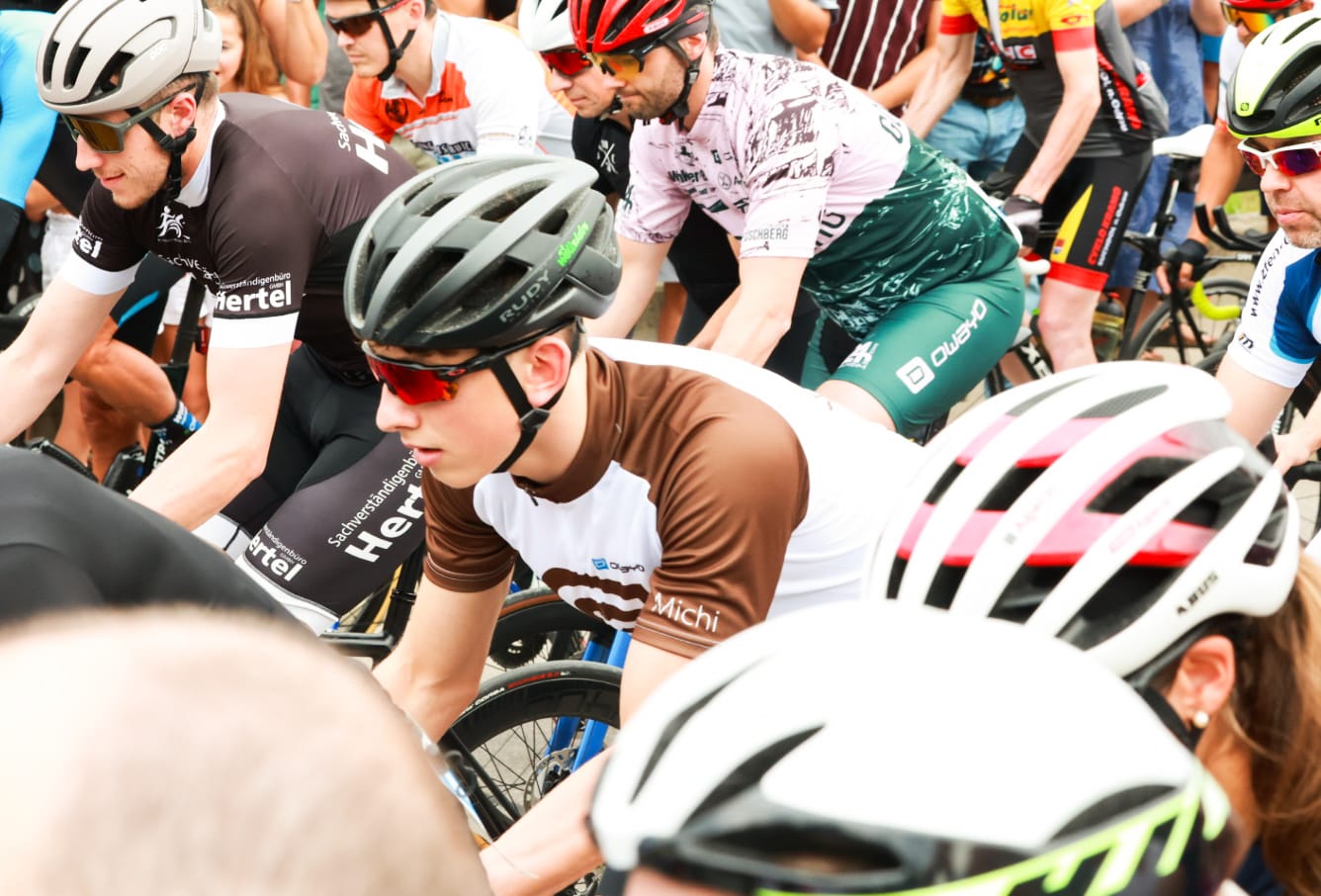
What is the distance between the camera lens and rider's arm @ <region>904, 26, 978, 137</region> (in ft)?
22.1

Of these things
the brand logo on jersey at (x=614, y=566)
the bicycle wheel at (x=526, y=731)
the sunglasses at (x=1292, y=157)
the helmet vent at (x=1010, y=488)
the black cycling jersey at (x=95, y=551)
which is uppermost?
the helmet vent at (x=1010, y=488)

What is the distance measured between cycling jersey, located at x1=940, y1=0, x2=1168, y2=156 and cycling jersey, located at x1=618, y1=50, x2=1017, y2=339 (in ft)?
6.26

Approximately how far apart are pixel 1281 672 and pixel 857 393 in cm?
236

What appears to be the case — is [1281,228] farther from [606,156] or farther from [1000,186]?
[1000,186]

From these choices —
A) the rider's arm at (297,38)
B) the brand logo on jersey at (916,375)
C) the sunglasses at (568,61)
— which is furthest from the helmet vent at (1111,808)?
the rider's arm at (297,38)

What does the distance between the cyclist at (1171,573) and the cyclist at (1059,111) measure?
4191mm

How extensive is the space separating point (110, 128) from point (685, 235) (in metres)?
1.94

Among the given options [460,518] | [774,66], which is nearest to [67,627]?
Result: [460,518]

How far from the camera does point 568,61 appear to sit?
4363 millimetres

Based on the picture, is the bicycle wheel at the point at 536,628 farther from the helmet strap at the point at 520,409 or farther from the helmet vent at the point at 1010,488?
the helmet vent at the point at 1010,488

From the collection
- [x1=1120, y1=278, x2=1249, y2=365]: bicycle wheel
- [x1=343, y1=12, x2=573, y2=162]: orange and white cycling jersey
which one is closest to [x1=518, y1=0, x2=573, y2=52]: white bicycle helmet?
[x1=343, y1=12, x2=573, y2=162]: orange and white cycling jersey

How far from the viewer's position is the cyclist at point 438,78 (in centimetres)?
552

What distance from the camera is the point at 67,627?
33.8 inches

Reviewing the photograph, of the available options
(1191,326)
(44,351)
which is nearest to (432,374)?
(44,351)
